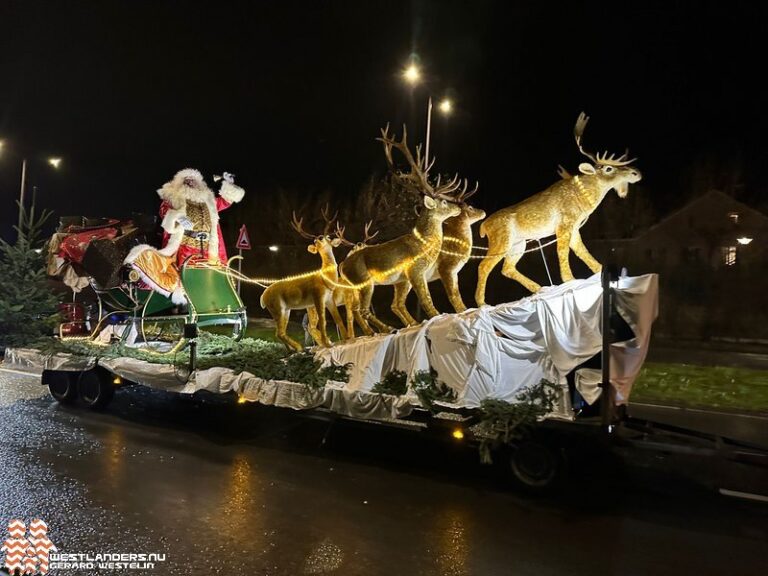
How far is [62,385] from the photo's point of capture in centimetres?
927

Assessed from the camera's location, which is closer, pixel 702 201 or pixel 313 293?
pixel 313 293

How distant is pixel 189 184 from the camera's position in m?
9.65

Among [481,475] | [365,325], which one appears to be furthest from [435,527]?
[365,325]

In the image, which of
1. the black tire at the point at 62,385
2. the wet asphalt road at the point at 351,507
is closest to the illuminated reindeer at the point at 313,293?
the wet asphalt road at the point at 351,507

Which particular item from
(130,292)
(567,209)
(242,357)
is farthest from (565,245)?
(130,292)

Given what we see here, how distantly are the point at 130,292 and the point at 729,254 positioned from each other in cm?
2036

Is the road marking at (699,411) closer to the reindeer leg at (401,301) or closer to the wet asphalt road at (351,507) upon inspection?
the wet asphalt road at (351,507)

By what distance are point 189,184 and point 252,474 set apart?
216 inches

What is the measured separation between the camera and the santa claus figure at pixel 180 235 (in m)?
9.22

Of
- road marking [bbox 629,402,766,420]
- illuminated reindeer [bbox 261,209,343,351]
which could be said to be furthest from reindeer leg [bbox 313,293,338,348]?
road marking [bbox 629,402,766,420]

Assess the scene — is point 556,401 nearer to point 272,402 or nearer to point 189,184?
point 272,402

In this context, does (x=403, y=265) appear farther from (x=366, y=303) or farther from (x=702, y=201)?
(x=702, y=201)

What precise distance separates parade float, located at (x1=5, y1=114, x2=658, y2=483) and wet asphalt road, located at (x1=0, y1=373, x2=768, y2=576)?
671 millimetres

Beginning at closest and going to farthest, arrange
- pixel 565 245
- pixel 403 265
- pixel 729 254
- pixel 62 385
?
pixel 565 245
pixel 403 265
pixel 62 385
pixel 729 254
